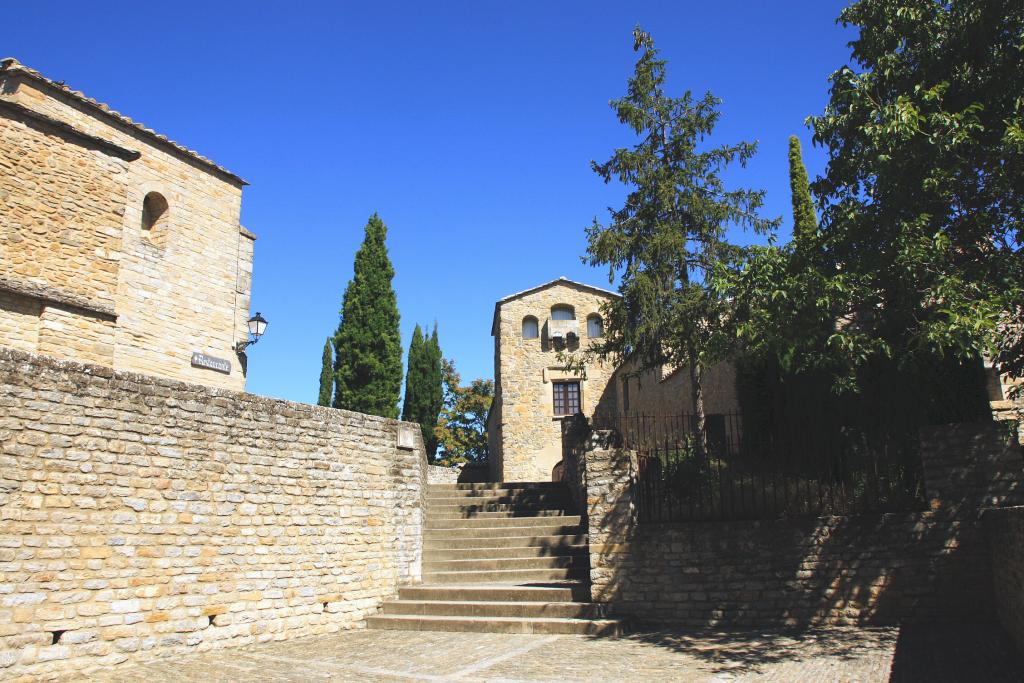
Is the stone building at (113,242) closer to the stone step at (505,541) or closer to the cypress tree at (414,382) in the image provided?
the stone step at (505,541)

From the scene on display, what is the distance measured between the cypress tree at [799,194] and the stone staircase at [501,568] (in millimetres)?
12914

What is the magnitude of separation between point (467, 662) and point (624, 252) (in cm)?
999

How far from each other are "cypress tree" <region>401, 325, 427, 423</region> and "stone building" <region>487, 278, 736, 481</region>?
5235mm

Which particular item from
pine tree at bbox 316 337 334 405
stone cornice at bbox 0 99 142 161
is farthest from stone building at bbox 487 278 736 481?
stone cornice at bbox 0 99 142 161

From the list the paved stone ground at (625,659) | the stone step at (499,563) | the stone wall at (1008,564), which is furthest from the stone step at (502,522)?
the stone wall at (1008,564)

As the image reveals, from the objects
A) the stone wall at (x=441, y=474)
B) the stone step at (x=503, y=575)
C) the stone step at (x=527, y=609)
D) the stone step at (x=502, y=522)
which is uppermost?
the stone wall at (x=441, y=474)

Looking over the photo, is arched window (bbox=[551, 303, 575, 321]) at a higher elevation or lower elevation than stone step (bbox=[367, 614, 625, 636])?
higher

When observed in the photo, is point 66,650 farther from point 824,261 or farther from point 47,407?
point 824,261

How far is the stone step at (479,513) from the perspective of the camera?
44.1 feet

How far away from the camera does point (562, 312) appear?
27.9m

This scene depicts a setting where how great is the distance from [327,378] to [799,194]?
2323 centimetres

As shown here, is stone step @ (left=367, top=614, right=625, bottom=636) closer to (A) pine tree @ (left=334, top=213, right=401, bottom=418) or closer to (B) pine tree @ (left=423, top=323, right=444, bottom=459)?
(A) pine tree @ (left=334, top=213, right=401, bottom=418)

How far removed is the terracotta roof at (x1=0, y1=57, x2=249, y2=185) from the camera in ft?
44.4

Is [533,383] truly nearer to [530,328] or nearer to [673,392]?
[530,328]
